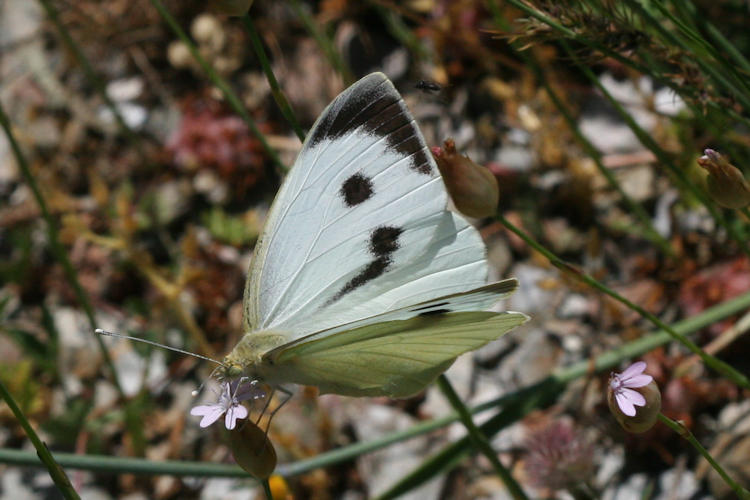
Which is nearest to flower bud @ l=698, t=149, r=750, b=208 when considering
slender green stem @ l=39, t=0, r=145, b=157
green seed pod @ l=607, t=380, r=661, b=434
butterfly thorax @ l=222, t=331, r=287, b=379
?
green seed pod @ l=607, t=380, r=661, b=434

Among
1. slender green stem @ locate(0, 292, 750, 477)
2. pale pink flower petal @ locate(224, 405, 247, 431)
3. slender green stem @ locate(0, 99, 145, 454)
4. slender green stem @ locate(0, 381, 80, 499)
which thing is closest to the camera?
slender green stem @ locate(0, 381, 80, 499)

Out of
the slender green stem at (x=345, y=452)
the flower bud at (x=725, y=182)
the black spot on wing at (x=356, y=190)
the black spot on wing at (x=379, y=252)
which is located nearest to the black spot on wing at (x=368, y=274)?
the black spot on wing at (x=379, y=252)

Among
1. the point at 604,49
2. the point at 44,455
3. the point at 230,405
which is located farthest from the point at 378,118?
the point at 44,455

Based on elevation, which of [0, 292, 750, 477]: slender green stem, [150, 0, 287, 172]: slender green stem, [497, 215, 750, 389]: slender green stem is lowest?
[0, 292, 750, 477]: slender green stem

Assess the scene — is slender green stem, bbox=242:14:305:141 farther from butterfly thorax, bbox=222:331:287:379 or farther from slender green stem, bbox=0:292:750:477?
slender green stem, bbox=0:292:750:477

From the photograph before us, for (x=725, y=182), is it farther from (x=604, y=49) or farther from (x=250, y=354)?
(x=250, y=354)

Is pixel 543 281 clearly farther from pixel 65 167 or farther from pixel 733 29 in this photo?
pixel 65 167

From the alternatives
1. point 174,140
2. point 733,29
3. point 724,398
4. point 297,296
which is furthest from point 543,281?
point 174,140

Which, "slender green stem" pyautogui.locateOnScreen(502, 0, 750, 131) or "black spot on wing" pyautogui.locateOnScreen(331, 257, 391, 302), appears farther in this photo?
"black spot on wing" pyautogui.locateOnScreen(331, 257, 391, 302)
